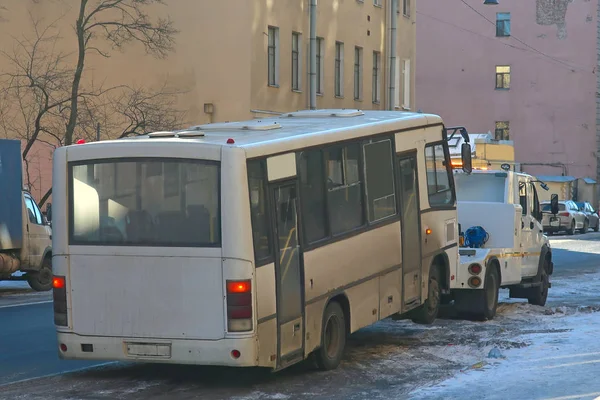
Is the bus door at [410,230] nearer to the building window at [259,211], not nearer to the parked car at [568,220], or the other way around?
the building window at [259,211]

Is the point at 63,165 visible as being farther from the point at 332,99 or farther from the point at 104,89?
the point at 332,99

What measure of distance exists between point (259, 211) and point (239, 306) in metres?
0.88

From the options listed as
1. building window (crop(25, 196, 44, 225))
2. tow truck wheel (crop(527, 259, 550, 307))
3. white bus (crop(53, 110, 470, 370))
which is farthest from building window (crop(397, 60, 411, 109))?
white bus (crop(53, 110, 470, 370))

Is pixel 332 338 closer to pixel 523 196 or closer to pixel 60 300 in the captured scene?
pixel 60 300

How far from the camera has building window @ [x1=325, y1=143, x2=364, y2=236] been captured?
12.5 metres

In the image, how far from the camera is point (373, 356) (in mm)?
13797

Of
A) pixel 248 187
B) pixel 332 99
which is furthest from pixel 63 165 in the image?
pixel 332 99

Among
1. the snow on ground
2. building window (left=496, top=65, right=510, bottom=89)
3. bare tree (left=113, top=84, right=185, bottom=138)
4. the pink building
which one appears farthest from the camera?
building window (left=496, top=65, right=510, bottom=89)

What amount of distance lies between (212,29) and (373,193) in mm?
24584

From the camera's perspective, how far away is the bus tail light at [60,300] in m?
11.4

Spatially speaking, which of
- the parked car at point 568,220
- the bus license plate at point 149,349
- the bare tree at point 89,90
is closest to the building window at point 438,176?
the bus license plate at point 149,349

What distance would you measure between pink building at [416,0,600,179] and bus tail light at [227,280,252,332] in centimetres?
6280

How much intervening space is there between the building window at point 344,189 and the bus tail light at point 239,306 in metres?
1.91

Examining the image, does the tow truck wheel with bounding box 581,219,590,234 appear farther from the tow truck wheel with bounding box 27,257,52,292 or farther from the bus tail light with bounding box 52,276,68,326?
the bus tail light with bounding box 52,276,68,326
